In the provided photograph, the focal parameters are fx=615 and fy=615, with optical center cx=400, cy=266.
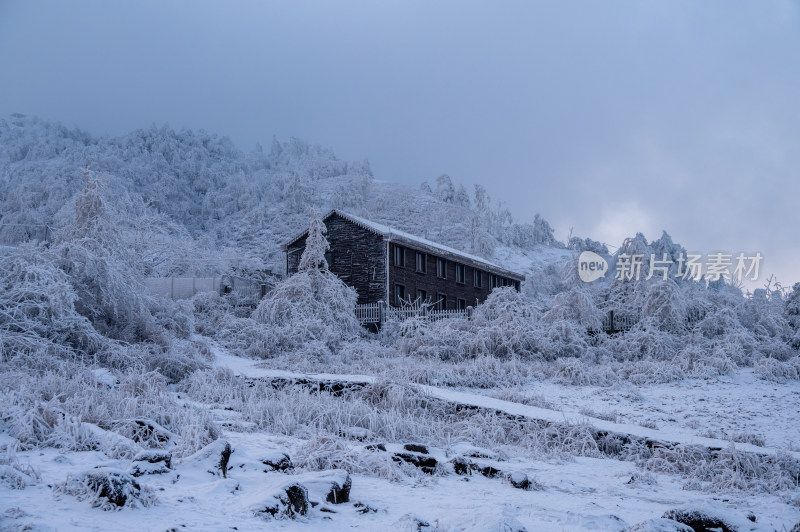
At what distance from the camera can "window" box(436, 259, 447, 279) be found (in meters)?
33.3

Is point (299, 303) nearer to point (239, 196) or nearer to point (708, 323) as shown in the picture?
point (708, 323)

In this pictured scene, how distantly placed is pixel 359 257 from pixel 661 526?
26055 mm

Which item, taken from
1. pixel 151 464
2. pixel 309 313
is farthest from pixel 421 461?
pixel 309 313

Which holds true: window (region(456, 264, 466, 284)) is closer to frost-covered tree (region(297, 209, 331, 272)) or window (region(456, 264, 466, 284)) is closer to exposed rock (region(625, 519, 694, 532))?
frost-covered tree (region(297, 209, 331, 272))

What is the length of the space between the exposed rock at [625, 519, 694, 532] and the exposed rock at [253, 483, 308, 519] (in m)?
2.51

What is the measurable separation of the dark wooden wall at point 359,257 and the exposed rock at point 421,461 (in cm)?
2206

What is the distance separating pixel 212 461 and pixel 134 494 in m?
A: 1.30

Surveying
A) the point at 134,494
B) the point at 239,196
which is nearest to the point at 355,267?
the point at 134,494

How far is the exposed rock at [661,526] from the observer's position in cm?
445

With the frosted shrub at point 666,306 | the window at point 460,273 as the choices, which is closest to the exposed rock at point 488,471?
the frosted shrub at point 666,306

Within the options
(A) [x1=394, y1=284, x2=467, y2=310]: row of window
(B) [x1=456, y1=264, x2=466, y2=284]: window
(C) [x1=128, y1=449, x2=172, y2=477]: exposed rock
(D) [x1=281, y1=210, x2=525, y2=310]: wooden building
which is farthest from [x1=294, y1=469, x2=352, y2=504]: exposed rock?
(B) [x1=456, y1=264, x2=466, y2=284]: window

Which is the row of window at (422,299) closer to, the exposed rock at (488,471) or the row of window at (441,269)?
the row of window at (441,269)

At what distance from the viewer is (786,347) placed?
18.6m

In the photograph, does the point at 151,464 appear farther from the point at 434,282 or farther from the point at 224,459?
the point at 434,282
